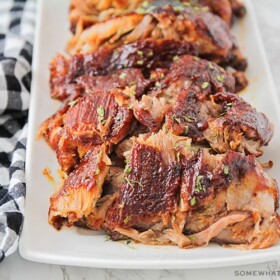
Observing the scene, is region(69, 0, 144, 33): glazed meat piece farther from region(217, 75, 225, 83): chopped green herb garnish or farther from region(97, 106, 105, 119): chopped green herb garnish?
region(97, 106, 105, 119): chopped green herb garnish

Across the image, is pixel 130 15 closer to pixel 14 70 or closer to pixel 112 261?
pixel 14 70

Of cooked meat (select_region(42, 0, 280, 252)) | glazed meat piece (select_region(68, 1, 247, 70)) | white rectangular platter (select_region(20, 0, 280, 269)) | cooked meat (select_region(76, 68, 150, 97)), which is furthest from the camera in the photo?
glazed meat piece (select_region(68, 1, 247, 70))

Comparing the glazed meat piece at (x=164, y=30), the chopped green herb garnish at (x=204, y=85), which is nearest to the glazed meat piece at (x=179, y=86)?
the chopped green herb garnish at (x=204, y=85)

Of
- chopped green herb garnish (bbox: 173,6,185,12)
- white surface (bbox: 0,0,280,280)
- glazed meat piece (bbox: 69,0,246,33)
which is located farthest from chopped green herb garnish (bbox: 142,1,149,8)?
white surface (bbox: 0,0,280,280)

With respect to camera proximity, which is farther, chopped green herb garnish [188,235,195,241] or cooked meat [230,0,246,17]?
cooked meat [230,0,246,17]

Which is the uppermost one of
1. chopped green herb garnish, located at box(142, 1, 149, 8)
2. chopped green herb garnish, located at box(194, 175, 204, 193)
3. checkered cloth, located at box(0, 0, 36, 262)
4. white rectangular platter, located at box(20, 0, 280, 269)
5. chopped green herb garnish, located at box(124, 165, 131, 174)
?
chopped green herb garnish, located at box(194, 175, 204, 193)

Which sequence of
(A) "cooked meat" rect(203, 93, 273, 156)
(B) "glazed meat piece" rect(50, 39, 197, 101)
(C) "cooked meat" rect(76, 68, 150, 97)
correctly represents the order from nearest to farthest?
1. (A) "cooked meat" rect(203, 93, 273, 156)
2. (C) "cooked meat" rect(76, 68, 150, 97)
3. (B) "glazed meat piece" rect(50, 39, 197, 101)

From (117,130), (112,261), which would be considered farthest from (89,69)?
(112,261)

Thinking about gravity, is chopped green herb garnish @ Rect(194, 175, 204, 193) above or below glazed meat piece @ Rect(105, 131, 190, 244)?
above
